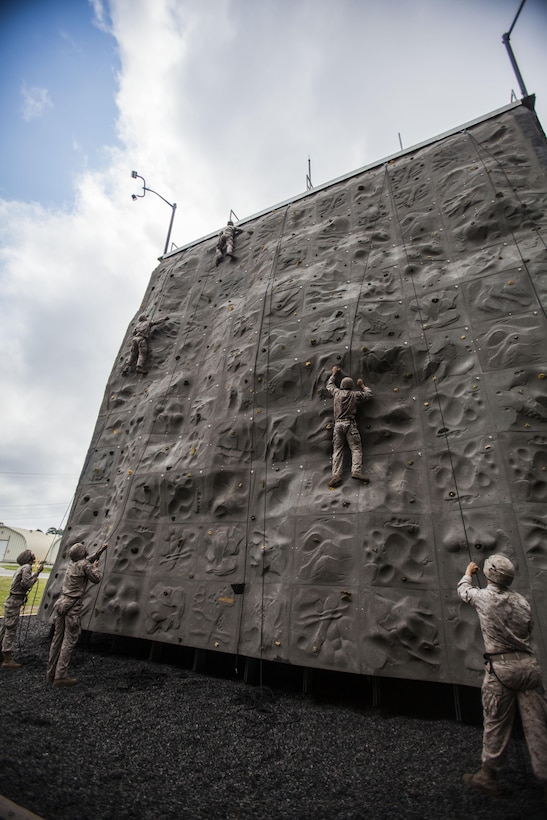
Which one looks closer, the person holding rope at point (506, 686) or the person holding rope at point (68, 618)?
the person holding rope at point (506, 686)

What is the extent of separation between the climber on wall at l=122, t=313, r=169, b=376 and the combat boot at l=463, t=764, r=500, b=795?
9.31 metres

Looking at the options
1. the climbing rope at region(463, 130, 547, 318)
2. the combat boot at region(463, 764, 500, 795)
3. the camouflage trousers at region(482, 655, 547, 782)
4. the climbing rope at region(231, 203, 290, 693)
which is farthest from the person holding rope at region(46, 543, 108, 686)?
the climbing rope at region(463, 130, 547, 318)

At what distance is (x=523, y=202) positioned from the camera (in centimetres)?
738

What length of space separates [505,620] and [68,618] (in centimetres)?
533

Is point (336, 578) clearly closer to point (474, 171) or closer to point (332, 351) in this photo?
point (332, 351)

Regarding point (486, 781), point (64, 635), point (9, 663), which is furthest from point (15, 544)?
point (486, 781)

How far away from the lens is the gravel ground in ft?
9.90

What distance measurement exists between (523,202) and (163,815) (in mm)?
9173

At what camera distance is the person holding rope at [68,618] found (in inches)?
224

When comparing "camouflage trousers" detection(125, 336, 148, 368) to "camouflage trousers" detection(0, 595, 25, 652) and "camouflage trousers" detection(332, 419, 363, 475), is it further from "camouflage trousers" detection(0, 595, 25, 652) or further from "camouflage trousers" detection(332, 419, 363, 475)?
"camouflage trousers" detection(332, 419, 363, 475)

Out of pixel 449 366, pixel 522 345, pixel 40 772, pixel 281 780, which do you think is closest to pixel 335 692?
pixel 281 780

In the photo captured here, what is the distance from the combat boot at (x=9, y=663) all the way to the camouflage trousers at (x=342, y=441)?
556 centimetres

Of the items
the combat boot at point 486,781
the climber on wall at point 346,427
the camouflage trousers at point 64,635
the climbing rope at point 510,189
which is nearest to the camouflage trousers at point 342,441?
the climber on wall at point 346,427

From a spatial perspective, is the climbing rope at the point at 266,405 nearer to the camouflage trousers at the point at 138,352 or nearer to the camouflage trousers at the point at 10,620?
the camouflage trousers at the point at 138,352
